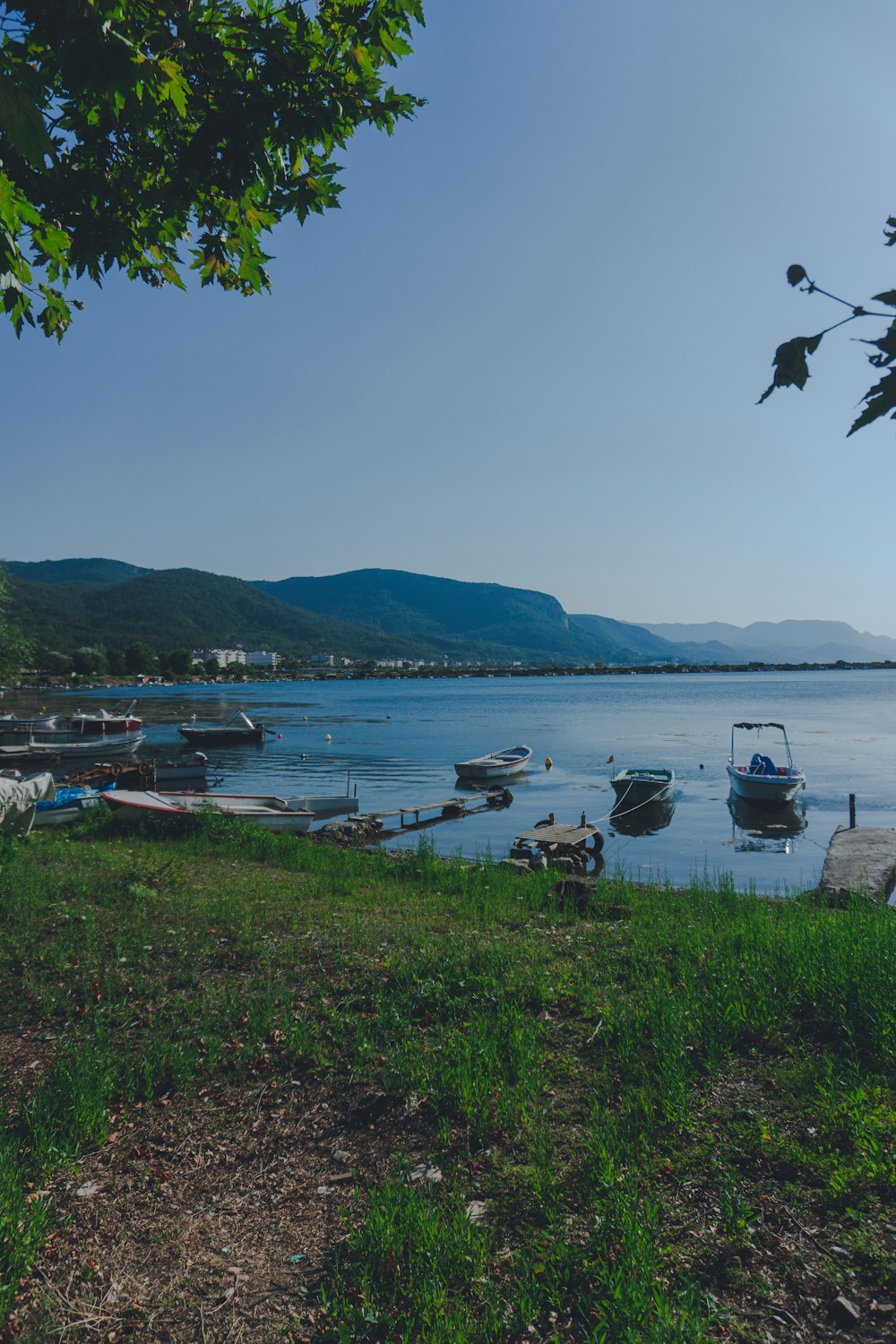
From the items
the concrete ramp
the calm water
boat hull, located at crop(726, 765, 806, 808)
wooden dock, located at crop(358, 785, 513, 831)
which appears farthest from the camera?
boat hull, located at crop(726, 765, 806, 808)

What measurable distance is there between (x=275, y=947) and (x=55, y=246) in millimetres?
8718

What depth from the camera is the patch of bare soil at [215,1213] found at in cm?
429

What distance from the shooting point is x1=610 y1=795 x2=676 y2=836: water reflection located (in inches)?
1311

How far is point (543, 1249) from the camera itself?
4645 mm

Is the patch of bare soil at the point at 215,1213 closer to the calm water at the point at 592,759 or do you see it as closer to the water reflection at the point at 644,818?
the calm water at the point at 592,759

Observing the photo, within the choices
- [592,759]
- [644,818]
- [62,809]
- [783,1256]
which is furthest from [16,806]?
[592,759]

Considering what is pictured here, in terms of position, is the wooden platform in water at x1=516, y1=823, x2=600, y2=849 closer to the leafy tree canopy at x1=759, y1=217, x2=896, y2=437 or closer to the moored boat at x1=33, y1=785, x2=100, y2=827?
the moored boat at x1=33, y1=785, x2=100, y2=827

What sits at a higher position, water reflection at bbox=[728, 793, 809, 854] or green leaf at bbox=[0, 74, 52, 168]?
green leaf at bbox=[0, 74, 52, 168]

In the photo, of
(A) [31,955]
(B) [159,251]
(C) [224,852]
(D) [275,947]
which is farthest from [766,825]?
(B) [159,251]

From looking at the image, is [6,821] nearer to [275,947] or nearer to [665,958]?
[275,947]

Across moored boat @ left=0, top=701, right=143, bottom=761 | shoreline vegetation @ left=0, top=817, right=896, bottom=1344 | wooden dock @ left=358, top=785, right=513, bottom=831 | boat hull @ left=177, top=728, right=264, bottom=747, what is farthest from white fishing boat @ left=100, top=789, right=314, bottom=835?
boat hull @ left=177, top=728, right=264, bottom=747

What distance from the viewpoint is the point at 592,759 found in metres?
61.0

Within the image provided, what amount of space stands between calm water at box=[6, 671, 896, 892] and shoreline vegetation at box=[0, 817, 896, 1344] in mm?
9355

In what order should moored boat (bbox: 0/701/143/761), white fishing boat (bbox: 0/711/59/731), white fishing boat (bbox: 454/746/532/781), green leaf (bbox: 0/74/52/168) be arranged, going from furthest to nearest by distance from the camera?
white fishing boat (bbox: 0/711/59/731) → moored boat (bbox: 0/701/143/761) → white fishing boat (bbox: 454/746/532/781) → green leaf (bbox: 0/74/52/168)
